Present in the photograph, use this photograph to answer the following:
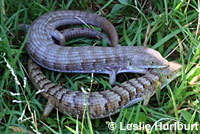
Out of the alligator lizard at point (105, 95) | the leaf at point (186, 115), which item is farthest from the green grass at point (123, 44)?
the alligator lizard at point (105, 95)

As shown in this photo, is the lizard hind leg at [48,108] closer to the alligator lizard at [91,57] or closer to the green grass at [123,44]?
the green grass at [123,44]

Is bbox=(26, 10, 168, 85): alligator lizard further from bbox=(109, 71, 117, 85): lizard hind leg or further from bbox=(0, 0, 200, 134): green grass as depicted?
bbox=(0, 0, 200, 134): green grass

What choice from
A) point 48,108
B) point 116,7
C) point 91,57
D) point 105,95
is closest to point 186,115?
point 105,95

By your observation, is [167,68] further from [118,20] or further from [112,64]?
[118,20]

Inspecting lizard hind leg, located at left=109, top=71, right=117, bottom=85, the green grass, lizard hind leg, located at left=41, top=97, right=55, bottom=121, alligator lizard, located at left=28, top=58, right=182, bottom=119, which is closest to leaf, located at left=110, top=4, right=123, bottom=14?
the green grass

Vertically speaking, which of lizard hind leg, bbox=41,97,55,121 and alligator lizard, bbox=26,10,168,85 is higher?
alligator lizard, bbox=26,10,168,85

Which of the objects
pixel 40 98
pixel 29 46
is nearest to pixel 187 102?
pixel 40 98
